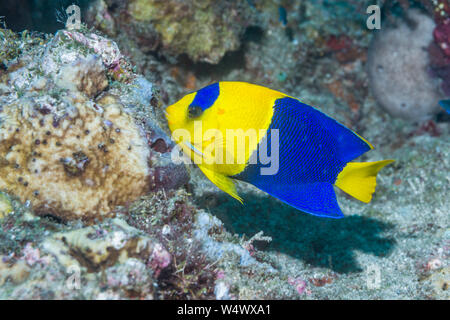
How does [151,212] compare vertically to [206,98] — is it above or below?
below

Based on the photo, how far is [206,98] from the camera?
6.15 feet

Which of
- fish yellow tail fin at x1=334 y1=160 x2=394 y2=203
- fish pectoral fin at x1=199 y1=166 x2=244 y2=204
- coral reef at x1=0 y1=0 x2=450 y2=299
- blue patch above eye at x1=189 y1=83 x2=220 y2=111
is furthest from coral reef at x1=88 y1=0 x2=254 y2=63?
fish yellow tail fin at x1=334 y1=160 x2=394 y2=203

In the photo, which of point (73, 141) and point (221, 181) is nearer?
point (221, 181)

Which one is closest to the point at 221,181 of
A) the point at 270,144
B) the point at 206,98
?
the point at 270,144

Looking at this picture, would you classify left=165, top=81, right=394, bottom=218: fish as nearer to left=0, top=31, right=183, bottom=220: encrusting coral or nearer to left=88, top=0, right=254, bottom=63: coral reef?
left=0, top=31, right=183, bottom=220: encrusting coral

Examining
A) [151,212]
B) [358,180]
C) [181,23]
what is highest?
[181,23]

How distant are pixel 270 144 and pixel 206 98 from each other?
0.46 metres

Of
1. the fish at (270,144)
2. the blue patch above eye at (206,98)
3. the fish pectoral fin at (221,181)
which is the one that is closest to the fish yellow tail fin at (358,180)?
the fish at (270,144)

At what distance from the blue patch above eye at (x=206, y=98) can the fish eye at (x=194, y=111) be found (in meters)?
0.01

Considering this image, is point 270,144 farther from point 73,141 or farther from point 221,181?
point 73,141

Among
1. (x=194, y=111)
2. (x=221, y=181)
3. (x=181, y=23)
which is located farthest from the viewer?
(x=181, y=23)

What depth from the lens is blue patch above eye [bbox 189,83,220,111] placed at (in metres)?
1.86

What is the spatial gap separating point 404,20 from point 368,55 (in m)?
0.83
